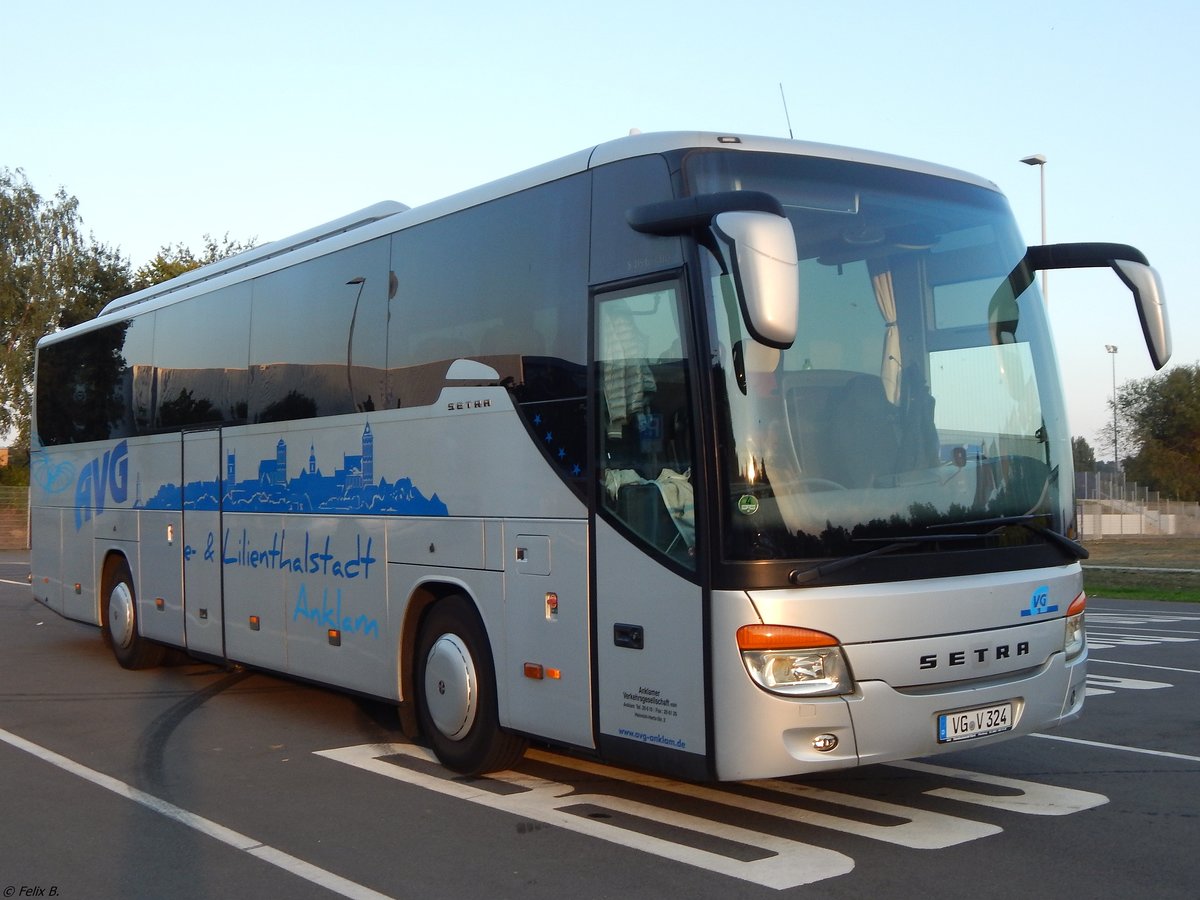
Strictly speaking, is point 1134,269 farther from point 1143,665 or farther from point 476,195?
point 1143,665

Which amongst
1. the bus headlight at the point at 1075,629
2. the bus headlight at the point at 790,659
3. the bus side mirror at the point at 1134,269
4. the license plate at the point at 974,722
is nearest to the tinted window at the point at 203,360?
the bus headlight at the point at 790,659

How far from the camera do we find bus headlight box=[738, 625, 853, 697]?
19.7 ft

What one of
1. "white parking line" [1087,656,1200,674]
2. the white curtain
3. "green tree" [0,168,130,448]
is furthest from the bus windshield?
"green tree" [0,168,130,448]

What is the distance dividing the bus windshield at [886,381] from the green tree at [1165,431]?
88.4m

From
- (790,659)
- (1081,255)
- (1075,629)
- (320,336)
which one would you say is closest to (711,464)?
(790,659)

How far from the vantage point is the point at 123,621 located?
13.5m

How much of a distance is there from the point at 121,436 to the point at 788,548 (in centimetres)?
950

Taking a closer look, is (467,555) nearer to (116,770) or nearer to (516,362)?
(516,362)

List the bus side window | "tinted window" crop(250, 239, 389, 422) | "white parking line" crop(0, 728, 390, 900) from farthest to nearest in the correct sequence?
"tinted window" crop(250, 239, 389, 422)
the bus side window
"white parking line" crop(0, 728, 390, 900)

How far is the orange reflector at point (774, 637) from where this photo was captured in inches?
236

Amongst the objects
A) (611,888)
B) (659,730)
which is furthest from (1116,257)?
(611,888)

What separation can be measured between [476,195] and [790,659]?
3.90 meters

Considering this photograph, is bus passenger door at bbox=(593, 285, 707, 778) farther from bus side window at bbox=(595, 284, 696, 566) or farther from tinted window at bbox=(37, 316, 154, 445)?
tinted window at bbox=(37, 316, 154, 445)

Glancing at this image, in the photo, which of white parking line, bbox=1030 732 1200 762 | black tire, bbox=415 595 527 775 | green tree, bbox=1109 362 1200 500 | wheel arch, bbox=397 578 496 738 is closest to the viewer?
black tire, bbox=415 595 527 775
